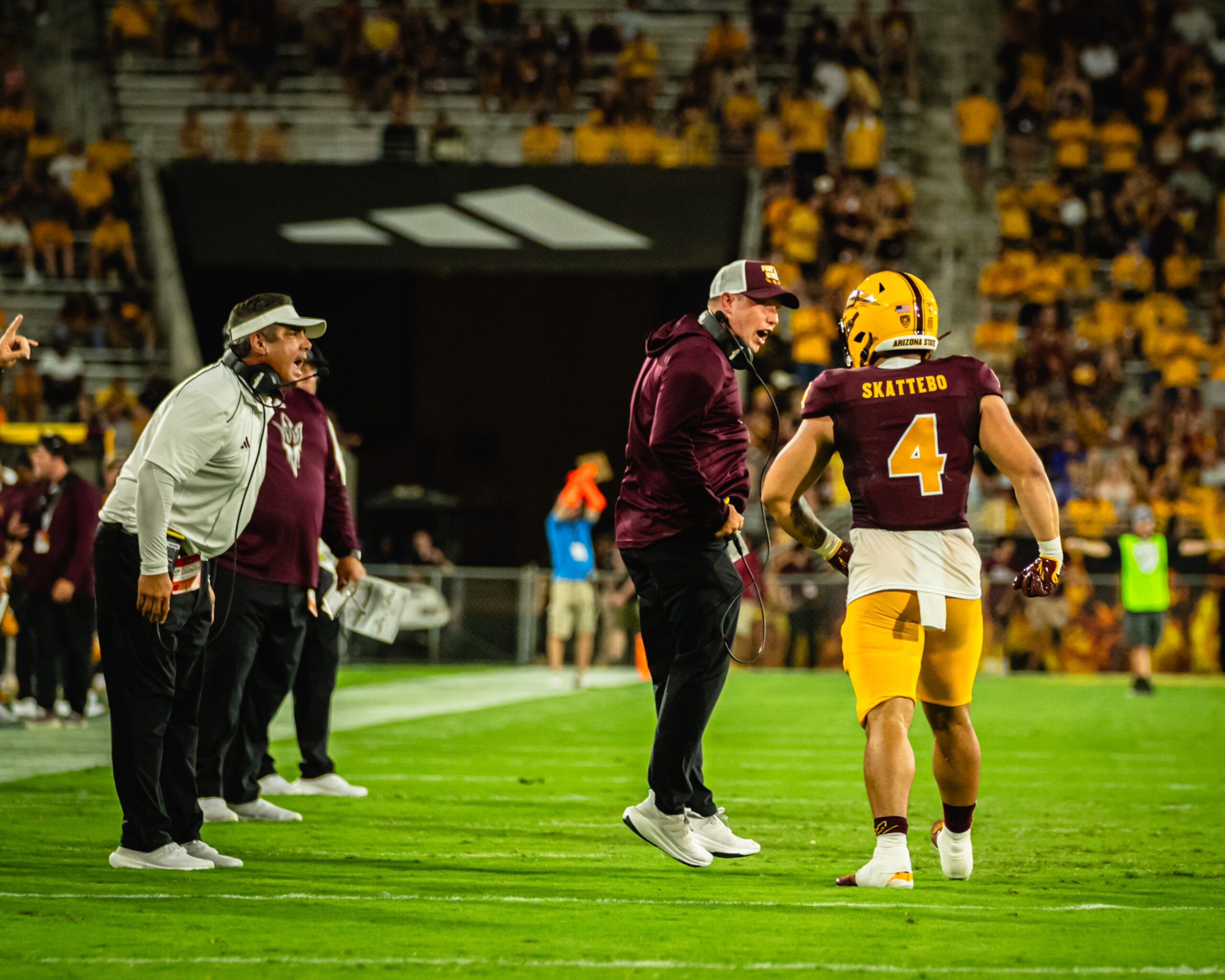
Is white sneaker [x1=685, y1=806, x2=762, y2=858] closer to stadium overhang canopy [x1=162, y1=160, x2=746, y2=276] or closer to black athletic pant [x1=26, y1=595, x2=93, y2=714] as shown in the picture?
black athletic pant [x1=26, y1=595, x2=93, y2=714]

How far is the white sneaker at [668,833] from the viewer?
6.18m

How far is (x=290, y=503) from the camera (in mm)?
7555

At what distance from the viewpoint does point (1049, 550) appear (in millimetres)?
5605

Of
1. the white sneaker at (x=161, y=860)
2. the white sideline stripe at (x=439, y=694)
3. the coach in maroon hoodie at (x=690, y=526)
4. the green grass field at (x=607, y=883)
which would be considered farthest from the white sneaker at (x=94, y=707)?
the coach in maroon hoodie at (x=690, y=526)

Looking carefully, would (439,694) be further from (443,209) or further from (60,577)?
(443,209)

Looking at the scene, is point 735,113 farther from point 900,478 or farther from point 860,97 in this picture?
point 900,478

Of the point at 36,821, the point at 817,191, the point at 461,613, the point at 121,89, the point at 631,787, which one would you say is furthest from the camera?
the point at 121,89

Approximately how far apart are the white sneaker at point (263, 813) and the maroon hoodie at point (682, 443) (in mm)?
2153

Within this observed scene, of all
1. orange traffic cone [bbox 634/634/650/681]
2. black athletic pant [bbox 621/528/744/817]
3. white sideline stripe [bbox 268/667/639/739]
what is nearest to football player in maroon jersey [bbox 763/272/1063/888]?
black athletic pant [bbox 621/528/744/817]

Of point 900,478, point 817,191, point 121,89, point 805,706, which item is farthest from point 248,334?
point 121,89

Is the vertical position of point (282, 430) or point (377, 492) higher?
point (282, 430)

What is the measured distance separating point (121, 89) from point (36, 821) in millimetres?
21840

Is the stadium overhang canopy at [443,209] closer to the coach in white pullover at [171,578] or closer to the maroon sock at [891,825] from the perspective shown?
the coach in white pullover at [171,578]

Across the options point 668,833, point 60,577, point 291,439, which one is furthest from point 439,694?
point 668,833
